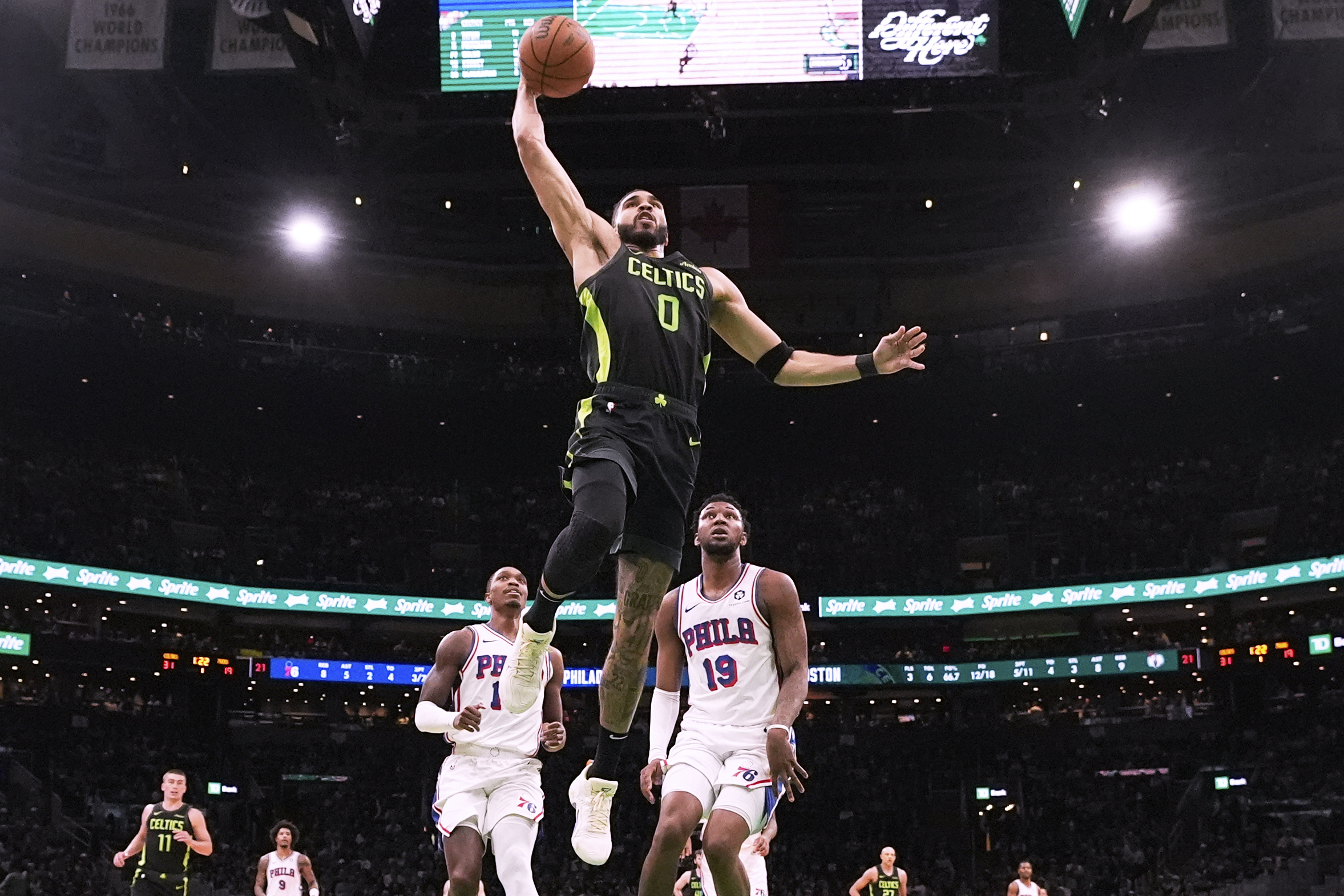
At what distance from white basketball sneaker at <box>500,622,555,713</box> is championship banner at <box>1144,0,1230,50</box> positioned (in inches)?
653

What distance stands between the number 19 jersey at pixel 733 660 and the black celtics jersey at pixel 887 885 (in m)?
11.7

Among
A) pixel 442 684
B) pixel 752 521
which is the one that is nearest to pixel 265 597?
pixel 752 521

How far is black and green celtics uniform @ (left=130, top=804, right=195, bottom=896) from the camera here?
13062 mm

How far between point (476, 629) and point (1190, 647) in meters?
27.3

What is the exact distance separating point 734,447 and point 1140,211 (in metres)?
13.3

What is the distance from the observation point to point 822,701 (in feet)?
125

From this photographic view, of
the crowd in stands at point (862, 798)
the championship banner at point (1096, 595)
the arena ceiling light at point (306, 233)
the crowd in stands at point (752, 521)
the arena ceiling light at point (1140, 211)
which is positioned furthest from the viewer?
the crowd in stands at point (752, 521)

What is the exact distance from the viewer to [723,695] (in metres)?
7.48

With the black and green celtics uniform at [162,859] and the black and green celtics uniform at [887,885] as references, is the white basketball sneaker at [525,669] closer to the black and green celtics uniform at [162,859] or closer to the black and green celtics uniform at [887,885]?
the black and green celtics uniform at [162,859]

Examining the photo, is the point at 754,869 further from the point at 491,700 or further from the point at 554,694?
the point at 491,700

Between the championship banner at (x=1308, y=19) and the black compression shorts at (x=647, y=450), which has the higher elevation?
the championship banner at (x=1308, y=19)

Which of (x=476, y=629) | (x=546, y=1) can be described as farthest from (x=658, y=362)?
(x=546, y=1)

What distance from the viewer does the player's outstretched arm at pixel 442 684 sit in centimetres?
862

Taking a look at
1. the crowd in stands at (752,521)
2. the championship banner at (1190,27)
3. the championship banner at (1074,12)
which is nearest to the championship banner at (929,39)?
the championship banner at (1074,12)
